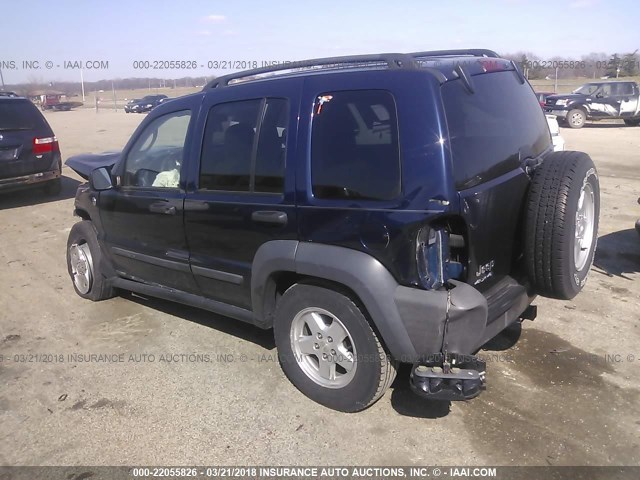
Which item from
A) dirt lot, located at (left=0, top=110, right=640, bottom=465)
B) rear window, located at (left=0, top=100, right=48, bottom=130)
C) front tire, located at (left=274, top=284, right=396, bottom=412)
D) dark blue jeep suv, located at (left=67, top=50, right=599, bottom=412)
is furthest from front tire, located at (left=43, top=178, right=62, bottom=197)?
front tire, located at (left=274, top=284, right=396, bottom=412)

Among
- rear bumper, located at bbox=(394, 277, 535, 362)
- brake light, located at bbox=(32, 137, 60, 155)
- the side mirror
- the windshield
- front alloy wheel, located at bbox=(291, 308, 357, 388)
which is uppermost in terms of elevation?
the windshield

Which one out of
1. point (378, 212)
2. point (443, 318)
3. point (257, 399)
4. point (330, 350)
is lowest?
point (257, 399)

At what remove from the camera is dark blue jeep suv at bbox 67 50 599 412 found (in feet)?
9.07

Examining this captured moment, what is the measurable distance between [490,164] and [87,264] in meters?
3.70

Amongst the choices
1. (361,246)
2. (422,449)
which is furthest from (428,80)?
(422,449)

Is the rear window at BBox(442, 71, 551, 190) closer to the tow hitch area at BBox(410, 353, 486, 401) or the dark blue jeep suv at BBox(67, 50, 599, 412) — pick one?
the dark blue jeep suv at BBox(67, 50, 599, 412)

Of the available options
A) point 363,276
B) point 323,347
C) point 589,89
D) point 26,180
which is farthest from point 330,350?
point 589,89

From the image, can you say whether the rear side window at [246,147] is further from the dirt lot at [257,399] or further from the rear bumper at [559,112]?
the rear bumper at [559,112]

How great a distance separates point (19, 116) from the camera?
29.9 feet

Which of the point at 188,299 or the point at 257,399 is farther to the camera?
the point at 188,299

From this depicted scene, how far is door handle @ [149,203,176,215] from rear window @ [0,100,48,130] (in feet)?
20.6

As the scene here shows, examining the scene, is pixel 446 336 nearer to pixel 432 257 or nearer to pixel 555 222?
pixel 432 257

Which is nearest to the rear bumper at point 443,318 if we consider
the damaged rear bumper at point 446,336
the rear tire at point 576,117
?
the damaged rear bumper at point 446,336

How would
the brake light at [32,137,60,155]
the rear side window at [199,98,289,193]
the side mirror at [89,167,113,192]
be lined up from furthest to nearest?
the brake light at [32,137,60,155] < the side mirror at [89,167,113,192] < the rear side window at [199,98,289,193]
